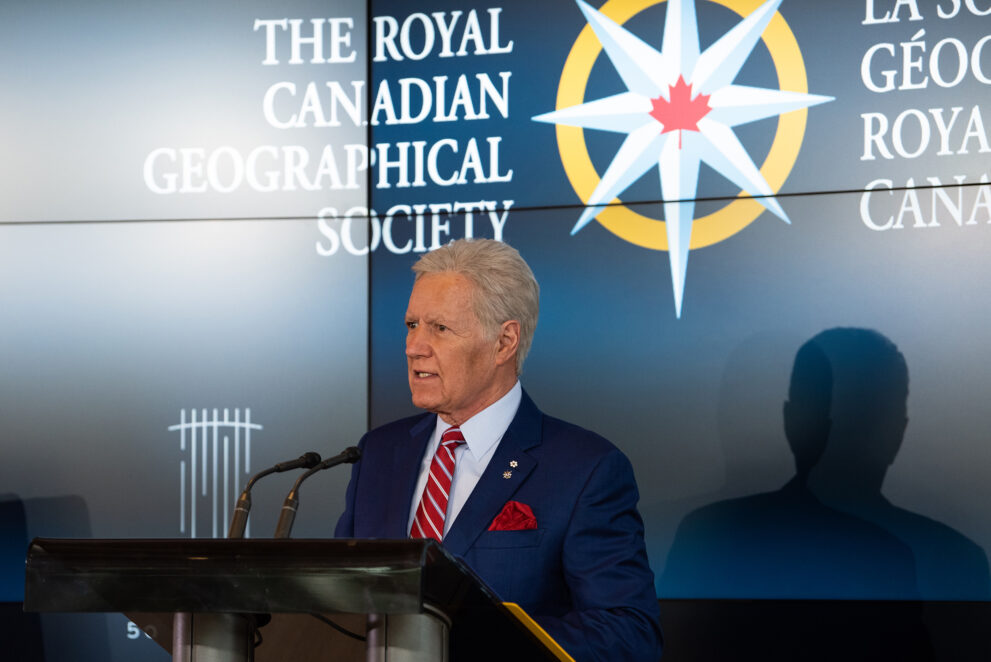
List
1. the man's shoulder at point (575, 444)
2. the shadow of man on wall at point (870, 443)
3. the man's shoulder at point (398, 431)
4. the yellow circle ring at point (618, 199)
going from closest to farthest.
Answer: the man's shoulder at point (575, 444) → the man's shoulder at point (398, 431) → the shadow of man on wall at point (870, 443) → the yellow circle ring at point (618, 199)

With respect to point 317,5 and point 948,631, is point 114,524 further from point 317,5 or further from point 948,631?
point 948,631

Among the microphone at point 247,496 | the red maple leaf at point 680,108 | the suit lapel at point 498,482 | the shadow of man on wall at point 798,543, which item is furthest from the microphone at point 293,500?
the red maple leaf at point 680,108

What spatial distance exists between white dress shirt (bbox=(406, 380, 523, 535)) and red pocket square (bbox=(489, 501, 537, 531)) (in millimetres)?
117

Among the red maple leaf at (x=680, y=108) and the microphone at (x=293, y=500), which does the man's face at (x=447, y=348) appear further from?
the red maple leaf at (x=680, y=108)

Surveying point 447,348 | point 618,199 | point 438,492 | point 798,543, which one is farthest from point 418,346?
point 798,543

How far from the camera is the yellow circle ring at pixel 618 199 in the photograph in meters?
3.84

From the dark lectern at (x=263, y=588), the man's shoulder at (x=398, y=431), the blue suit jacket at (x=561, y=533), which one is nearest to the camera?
the dark lectern at (x=263, y=588)

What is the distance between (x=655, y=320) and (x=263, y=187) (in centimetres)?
148

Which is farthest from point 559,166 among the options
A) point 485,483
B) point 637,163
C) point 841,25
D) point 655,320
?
point 485,483

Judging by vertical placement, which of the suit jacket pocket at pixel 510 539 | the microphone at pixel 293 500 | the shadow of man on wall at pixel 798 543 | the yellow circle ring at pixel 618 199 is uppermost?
the yellow circle ring at pixel 618 199

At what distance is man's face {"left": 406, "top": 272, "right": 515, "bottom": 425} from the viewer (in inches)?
100

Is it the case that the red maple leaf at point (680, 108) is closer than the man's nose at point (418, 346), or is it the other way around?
the man's nose at point (418, 346)

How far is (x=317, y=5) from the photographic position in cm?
425

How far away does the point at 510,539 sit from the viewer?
2.32m
